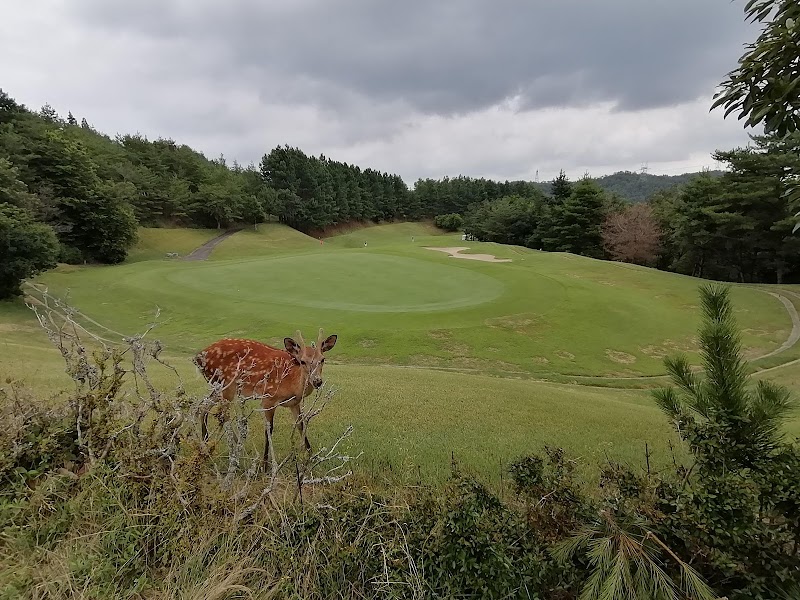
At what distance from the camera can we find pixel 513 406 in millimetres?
6848

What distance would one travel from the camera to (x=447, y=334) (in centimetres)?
1562

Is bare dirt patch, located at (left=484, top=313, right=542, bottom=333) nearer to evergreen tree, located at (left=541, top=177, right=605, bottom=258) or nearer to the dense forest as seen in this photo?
the dense forest

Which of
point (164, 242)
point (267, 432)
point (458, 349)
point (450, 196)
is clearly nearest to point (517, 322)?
point (458, 349)

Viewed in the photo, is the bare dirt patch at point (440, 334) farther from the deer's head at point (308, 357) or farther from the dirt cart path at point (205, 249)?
the dirt cart path at point (205, 249)

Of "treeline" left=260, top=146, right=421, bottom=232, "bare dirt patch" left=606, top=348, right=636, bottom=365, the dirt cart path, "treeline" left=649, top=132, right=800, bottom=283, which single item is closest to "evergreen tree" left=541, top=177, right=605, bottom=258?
"treeline" left=649, top=132, right=800, bottom=283

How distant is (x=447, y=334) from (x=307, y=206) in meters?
48.0

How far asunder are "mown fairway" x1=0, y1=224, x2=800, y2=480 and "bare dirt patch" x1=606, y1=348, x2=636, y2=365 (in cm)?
Result: 10

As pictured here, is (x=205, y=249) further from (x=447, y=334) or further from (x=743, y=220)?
(x=743, y=220)

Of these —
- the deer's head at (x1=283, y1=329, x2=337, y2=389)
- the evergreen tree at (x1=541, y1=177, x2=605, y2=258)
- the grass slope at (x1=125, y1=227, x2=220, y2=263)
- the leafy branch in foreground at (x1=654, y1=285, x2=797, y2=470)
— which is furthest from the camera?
the evergreen tree at (x1=541, y1=177, x2=605, y2=258)

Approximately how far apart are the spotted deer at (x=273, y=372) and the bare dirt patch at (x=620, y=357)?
1328 cm

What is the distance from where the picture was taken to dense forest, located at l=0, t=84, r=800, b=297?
90.7ft

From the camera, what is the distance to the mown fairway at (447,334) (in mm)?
5500

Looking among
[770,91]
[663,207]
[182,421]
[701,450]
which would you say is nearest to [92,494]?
[182,421]

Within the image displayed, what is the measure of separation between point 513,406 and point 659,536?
4.83 m
